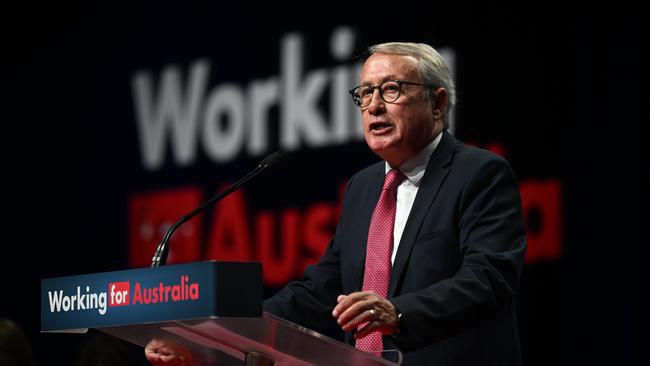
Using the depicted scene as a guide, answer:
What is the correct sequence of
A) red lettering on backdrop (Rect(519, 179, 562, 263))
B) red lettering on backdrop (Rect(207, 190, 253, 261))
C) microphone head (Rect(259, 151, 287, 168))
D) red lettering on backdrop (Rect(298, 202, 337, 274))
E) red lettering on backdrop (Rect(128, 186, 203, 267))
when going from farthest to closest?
red lettering on backdrop (Rect(128, 186, 203, 267))
red lettering on backdrop (Rect(207, 190, 253, 261))
red lettering on backdrop (Rect(298, 202, 337, 274))
red lettering on backdrop (Rect(519, 179, 562, 263))
microphone head (Rect(259, 151, 287, 168))

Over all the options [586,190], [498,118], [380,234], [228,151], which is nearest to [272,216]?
[228,151]

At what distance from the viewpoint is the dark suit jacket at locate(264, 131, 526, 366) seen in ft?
7.98

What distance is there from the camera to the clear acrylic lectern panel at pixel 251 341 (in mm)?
2178

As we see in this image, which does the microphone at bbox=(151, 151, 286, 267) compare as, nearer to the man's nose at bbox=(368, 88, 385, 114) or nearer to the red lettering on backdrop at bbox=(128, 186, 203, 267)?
the man's nose at bbox=(368, 88, 385, 114)

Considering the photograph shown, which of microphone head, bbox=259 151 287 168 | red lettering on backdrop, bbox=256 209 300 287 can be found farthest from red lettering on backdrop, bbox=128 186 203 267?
microphone head, bbox=259 151 287 168

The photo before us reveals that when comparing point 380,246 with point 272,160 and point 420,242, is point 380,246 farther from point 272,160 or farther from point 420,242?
point 272,160

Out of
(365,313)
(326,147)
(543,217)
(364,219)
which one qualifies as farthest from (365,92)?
(326,147)

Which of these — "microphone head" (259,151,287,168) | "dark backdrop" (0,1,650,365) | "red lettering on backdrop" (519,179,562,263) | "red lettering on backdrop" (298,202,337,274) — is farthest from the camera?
"red lettering on backdrop" (298,202,337,274)

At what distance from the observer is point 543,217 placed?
5055mm

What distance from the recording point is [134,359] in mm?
4887

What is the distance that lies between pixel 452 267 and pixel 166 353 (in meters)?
0.71

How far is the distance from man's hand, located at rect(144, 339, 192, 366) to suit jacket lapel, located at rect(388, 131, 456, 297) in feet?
1.77

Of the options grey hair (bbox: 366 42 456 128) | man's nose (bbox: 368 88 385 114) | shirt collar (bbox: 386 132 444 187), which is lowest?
shirt collar (bbox: 386 132 444 187)

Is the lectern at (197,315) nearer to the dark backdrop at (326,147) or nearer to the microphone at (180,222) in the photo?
the microphone at (180,222)
